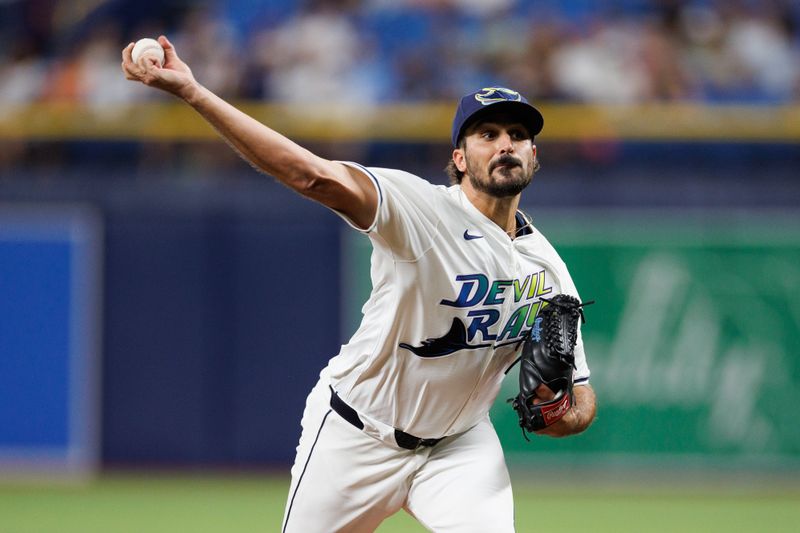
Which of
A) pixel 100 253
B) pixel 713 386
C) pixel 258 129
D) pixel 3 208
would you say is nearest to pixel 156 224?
pixel 100 253

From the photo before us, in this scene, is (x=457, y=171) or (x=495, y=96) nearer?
(x=495, y=96)

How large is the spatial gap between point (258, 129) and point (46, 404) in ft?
23.8

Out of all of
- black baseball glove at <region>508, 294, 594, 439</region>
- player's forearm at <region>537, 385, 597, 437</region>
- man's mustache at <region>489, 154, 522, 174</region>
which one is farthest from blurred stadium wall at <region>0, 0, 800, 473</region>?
man's mustache at <region>489, 154, 522, 174</region>

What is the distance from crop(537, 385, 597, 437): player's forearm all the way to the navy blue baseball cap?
3.54ft

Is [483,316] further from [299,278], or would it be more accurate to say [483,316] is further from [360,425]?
[299,278]

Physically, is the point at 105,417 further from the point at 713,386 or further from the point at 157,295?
the point at 713,386

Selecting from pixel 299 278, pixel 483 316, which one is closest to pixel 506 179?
pixel 483 316

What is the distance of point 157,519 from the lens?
8.37 meters

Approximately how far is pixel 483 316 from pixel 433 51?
7.46 m

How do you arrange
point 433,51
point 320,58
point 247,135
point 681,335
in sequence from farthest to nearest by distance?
1. point 433,51
2. point 320,58
3. point 681,335
4. point 247,135

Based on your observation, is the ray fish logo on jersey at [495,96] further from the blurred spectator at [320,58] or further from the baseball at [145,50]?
the blurred spectator at [320,58]

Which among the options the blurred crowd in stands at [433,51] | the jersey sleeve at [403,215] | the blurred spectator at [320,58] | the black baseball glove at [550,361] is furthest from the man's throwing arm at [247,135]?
the blurred spectator at [320,58]

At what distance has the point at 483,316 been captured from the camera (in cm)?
453

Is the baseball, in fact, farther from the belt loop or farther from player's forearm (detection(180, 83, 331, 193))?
the belt loop
